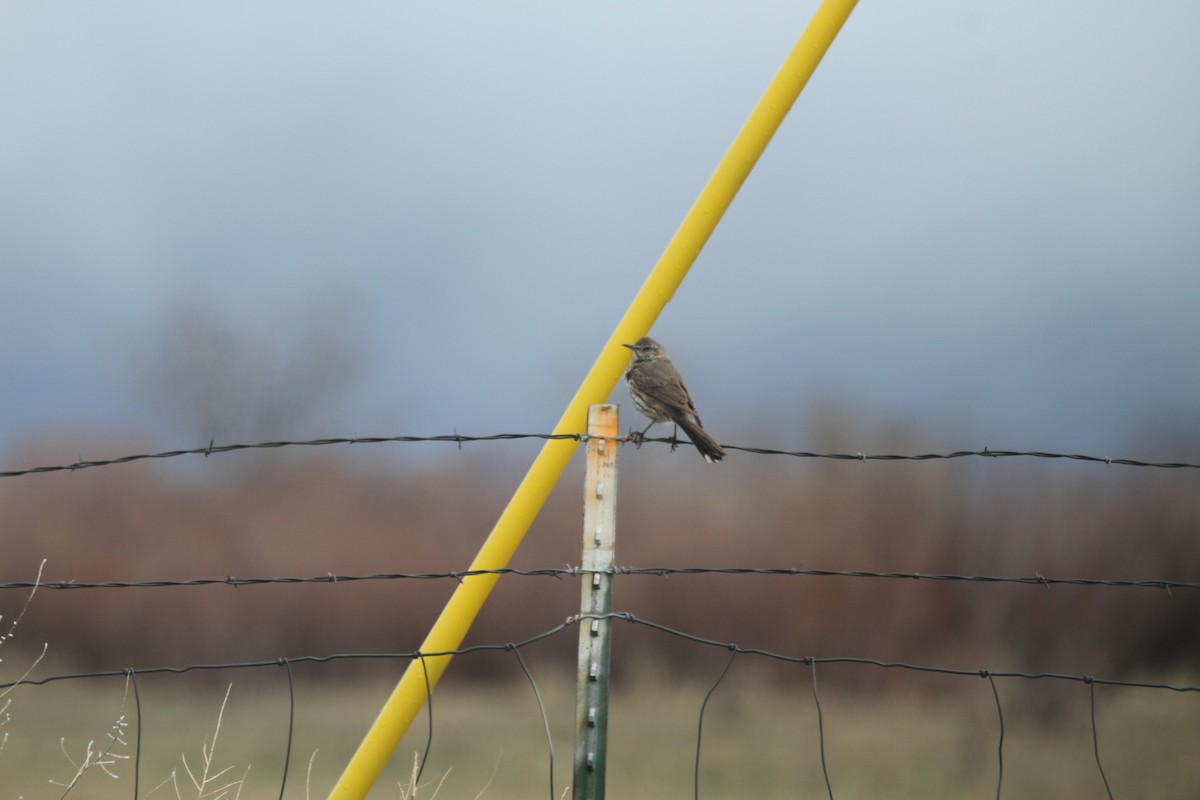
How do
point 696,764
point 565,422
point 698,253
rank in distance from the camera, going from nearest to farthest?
point 696,764
point 565,422
point 698,253

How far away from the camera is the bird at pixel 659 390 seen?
526 centimetres

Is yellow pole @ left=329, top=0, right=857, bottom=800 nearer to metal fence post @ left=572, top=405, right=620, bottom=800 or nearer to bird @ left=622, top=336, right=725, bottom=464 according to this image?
metal fence post @ left=572, top=405, right=620, bottom=800

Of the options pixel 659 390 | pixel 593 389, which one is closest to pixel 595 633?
pixel 593 389

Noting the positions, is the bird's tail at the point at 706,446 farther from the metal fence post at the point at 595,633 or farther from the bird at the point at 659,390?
the metal fence post at the point at 595,633

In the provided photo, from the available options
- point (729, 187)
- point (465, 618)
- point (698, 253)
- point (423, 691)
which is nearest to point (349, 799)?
point (423, 691)

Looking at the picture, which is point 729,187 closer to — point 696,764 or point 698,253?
point 698,253

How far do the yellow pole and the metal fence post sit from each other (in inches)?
12.4

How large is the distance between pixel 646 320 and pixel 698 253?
31 cm

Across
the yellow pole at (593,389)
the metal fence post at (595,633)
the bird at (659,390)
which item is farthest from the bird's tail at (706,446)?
the metal fence post at (595,633)

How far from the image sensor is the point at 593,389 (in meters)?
3.90

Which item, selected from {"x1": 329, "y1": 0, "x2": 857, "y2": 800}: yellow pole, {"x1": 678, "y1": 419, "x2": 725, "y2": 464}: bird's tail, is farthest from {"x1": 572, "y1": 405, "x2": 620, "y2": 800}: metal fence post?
{"x1": 678, "y1": 419, "x2": 725, "y2": 464}: bird's tail

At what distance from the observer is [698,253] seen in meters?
4.04

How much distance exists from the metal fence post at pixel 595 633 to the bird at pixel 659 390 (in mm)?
1590

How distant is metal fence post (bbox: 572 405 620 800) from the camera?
345 centimetres
